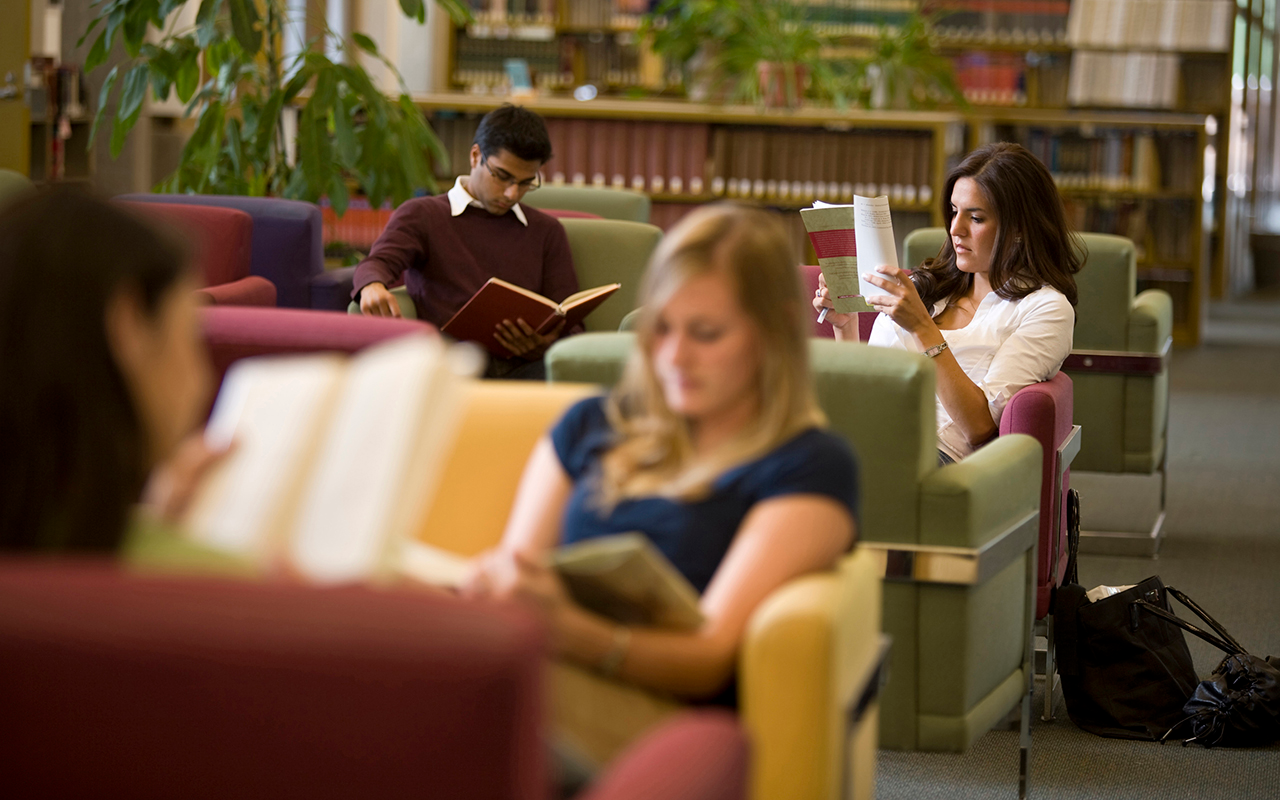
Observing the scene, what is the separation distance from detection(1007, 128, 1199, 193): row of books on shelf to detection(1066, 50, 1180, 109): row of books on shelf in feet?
1.84

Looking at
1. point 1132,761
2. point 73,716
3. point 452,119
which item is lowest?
point 1132,761

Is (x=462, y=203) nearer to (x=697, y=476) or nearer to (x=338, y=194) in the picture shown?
(x=338, y=194)

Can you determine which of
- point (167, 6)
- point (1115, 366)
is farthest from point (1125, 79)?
point (167, 6)

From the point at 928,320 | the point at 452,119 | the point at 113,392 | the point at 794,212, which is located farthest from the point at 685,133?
the point at 113,392

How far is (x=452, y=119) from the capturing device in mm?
A: 7016

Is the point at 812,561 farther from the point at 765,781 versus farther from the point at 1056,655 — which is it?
the point at 1056,655

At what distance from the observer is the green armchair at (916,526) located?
209 centimetres

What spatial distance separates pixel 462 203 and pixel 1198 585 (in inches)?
90.2

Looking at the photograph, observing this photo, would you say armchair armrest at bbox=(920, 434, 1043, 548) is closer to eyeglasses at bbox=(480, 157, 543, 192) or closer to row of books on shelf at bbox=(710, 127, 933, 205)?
eyeglasses at bbox=(480, 157, 543, 192)

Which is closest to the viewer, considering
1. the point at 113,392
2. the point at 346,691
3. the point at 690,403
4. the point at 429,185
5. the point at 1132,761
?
the point at 346,691

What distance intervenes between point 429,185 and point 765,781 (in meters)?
3.81

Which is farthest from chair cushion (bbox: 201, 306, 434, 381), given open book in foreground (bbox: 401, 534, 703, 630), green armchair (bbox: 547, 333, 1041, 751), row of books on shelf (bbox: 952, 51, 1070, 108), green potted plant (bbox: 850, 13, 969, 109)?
row of books on shelf (bbox: 952, 51, 1070, 108)

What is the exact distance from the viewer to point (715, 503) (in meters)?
1.58

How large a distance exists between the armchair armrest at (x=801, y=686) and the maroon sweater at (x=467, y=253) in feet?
7.97
